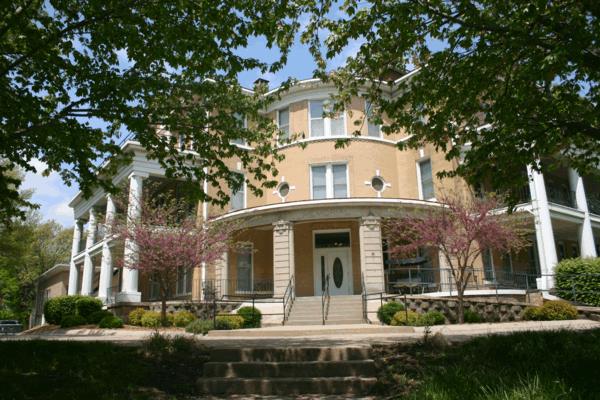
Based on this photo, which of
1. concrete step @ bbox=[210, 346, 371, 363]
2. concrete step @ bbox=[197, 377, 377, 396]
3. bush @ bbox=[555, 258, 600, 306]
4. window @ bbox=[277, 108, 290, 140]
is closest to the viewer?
concrete step @ bbox=[197, 377, 377, 396]

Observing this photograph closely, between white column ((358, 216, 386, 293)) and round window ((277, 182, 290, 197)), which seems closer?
white column ((358, 216, 386, 293))

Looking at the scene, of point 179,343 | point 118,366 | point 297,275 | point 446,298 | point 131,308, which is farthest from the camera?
point 297,275

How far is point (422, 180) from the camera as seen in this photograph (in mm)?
27062

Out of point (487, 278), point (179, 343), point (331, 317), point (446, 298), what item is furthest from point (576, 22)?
point (487, 278)

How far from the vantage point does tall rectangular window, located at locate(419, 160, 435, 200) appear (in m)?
26.5

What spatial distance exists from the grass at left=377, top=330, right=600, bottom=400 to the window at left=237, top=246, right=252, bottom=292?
18.8m

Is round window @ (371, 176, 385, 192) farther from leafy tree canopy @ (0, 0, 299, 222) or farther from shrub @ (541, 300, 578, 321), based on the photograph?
leafy tree canopy @ (0, 0, 299, 222)

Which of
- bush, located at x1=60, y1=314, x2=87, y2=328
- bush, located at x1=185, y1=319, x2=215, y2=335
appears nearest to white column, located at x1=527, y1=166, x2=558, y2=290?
bush, located at x1=185, y1=319, x2=215, y2=335

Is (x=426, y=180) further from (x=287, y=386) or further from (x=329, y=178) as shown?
(x=287, y=386)

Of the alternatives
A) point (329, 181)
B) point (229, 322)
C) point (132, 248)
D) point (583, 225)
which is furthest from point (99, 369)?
point (583, 225)

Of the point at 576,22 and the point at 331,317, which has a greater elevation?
the point at 576,22

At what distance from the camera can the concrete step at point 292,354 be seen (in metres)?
8.34

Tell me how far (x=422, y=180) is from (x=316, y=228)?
20.3ft

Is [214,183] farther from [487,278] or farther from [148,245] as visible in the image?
[487,278]
